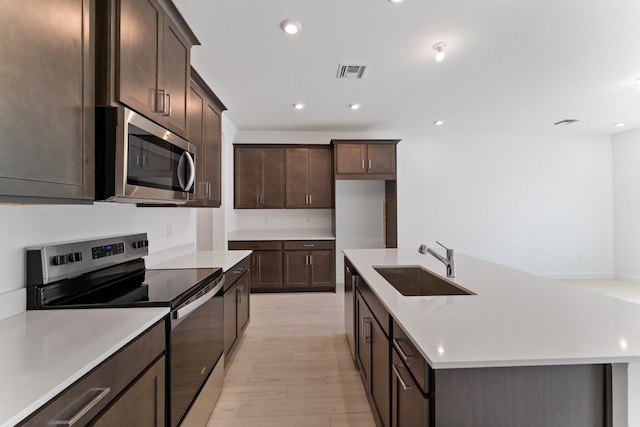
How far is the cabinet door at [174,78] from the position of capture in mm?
1657

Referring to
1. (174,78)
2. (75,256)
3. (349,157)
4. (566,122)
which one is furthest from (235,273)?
(566,122)

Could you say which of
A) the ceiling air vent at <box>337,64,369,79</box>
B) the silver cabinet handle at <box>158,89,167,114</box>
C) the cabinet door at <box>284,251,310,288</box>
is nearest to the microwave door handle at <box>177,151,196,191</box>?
the silver cabinet handle at <box>158,89,167,114</box>

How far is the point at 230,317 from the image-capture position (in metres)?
2.29

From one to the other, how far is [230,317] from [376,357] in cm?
125

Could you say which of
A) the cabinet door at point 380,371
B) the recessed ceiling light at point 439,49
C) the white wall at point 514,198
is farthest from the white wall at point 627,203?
the cabinet door at point 380,371

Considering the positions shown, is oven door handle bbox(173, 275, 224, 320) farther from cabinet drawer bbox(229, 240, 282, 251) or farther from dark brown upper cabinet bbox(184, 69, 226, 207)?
cabinet drawer bbox(229, 240, 282, 251)

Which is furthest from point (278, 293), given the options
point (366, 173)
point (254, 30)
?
point (254, 30)

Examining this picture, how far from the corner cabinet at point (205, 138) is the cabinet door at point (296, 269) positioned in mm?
1812

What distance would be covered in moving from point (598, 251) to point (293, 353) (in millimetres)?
6026

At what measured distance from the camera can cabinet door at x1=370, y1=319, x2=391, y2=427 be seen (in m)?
1.36

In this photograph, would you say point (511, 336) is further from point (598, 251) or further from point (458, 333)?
point (598, 251)

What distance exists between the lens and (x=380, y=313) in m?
1.46

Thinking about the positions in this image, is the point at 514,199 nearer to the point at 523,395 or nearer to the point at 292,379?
the point at 292,379

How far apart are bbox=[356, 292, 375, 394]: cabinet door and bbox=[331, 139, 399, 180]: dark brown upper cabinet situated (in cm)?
269
